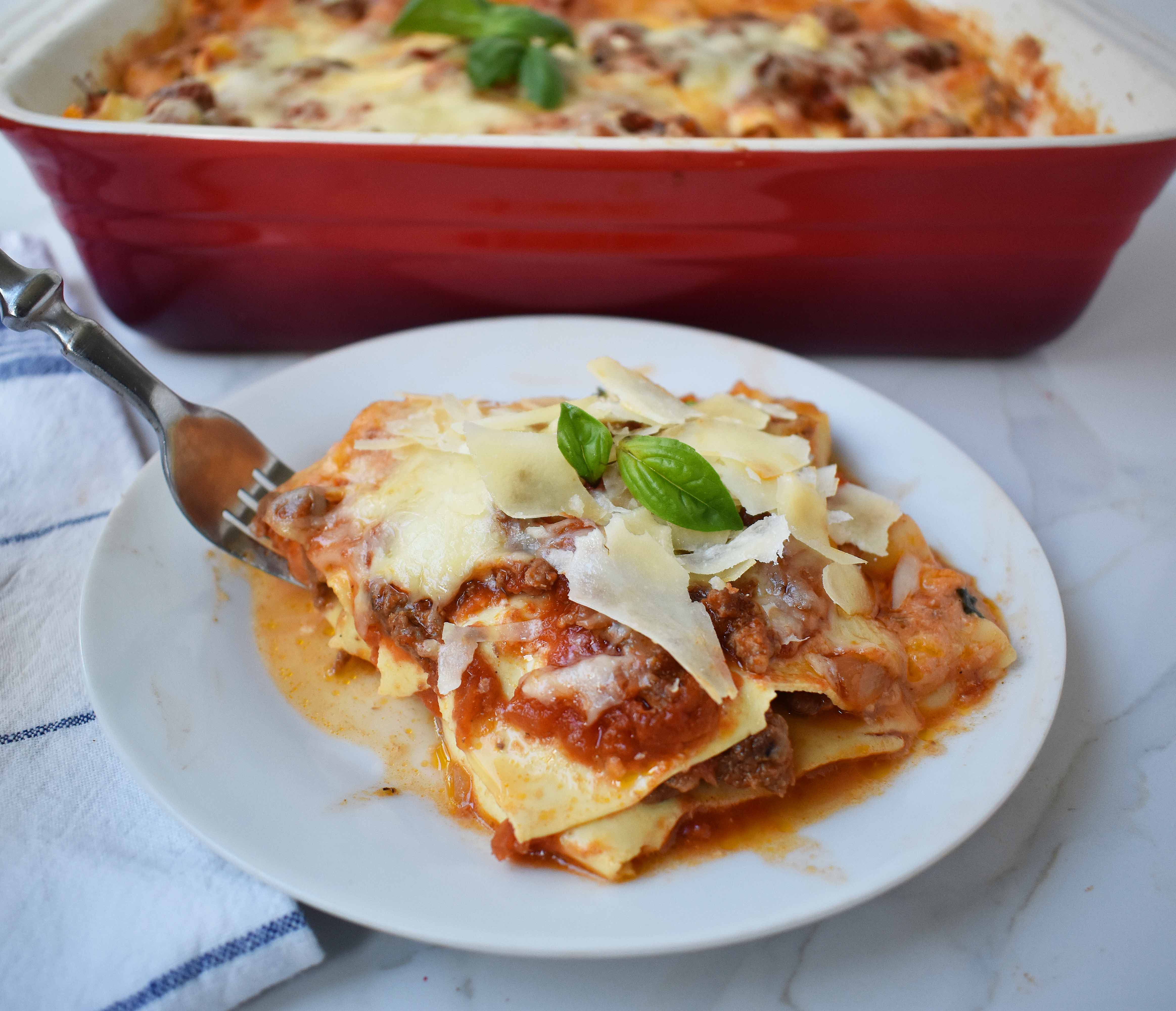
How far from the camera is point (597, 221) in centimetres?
223

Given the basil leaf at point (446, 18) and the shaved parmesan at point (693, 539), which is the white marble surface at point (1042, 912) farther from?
the basil leaf at point (446, 18)

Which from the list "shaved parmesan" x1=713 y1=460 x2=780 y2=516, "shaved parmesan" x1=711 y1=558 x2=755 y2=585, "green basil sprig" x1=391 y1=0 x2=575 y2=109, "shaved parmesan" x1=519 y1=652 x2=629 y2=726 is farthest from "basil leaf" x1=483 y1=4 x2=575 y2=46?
"shaved parmesan" x1=519 y1=652 x2=629 y2=726

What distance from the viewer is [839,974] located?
140 centimetres

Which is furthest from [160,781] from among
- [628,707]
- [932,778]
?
[932,778]

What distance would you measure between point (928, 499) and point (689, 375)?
0.59m

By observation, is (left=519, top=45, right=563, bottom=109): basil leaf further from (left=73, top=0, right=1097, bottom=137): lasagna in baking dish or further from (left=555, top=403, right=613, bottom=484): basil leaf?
(left=555, top=403, right=613, bottom=484): basil leaf

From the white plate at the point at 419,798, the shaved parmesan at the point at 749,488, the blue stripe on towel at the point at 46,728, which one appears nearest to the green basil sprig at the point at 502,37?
the white plate at the point at 419,798

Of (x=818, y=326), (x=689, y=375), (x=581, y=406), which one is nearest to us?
(x=581, y=406)

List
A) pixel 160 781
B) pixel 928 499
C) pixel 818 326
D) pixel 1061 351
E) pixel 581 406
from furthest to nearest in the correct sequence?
pixel 1061 351 → pixel 818 326 → pixel 928 499 → pixel 581 406 → pixel 160 781

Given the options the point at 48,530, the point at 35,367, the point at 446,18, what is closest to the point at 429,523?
the point at 48,530

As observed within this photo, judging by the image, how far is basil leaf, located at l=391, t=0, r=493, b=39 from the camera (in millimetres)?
2674

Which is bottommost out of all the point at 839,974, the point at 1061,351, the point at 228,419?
the point at 1061,351

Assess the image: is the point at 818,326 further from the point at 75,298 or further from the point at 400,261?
the point at 75,298

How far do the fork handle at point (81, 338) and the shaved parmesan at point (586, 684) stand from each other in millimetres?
872
